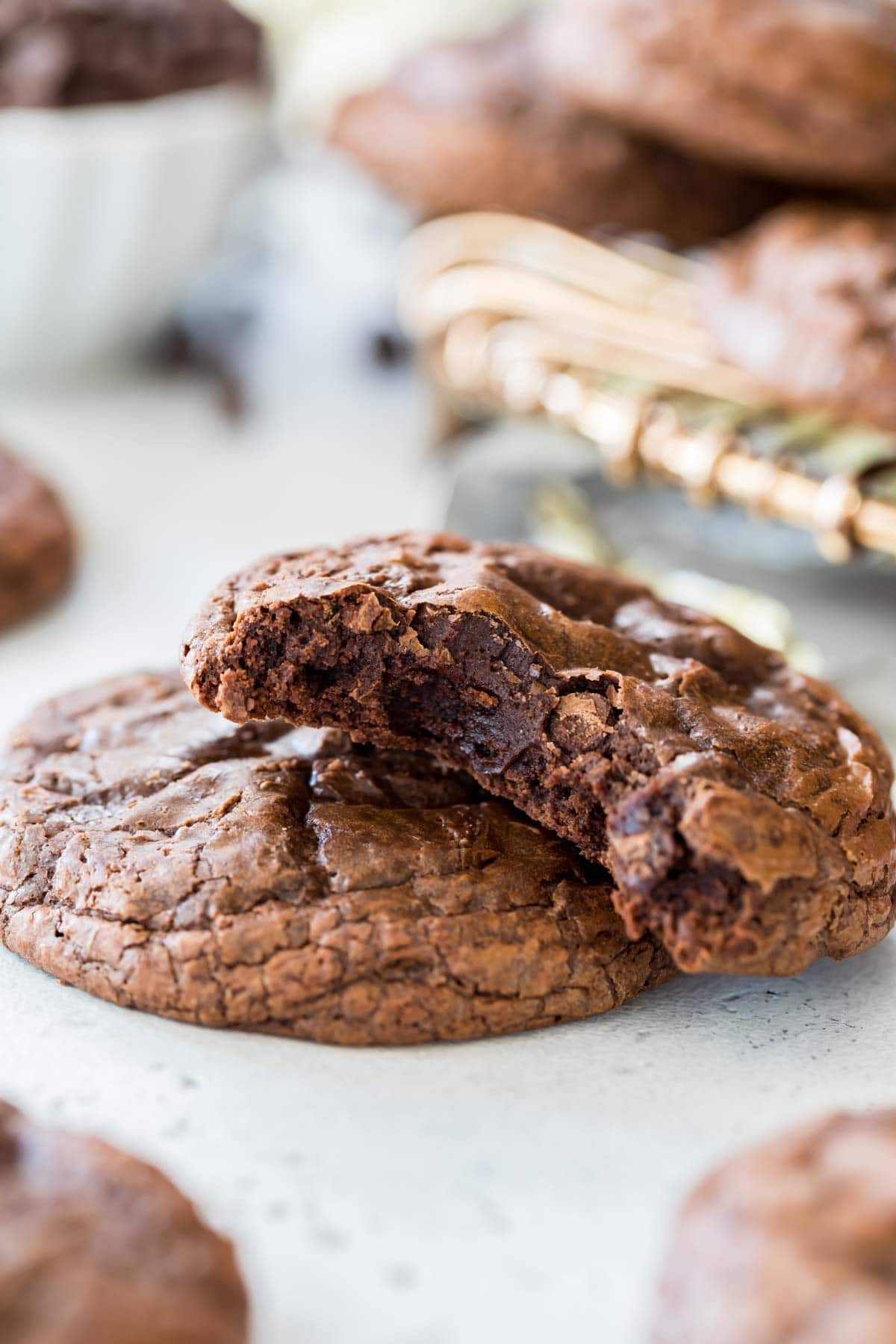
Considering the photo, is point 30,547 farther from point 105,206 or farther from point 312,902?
point 312,902

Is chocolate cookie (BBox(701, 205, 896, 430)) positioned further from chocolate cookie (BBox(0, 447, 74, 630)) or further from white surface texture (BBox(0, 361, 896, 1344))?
chocolate cookie (BBox(0, 447, 74, 630))

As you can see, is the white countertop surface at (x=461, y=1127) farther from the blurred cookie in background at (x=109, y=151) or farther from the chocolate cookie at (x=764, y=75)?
the blurred cookie in background at (x=109, y=151)

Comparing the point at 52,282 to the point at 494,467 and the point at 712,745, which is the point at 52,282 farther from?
the point at 712,745

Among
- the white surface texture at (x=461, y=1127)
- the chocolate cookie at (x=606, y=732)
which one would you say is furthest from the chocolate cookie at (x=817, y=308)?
the white surface texture at (x=461, y=1127)

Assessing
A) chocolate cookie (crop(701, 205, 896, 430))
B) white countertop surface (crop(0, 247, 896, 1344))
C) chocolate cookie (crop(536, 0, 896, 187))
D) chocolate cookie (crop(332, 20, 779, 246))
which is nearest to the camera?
white countertop surface (crop(0, 247, 896, 1344))

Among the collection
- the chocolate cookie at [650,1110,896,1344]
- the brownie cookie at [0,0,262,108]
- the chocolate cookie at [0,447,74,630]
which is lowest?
the chocolate cookie at [0,447,74,630]

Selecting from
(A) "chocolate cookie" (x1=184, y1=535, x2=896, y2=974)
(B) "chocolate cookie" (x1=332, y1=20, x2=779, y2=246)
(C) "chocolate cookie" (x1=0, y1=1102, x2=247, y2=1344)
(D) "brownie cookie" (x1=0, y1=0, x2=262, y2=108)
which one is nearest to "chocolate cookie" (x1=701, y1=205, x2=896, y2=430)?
(B) "chocolate cookie" (x1=332, y1=20, x2=779, y2=246)

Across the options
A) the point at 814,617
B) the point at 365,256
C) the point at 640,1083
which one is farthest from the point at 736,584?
the point at 365,256

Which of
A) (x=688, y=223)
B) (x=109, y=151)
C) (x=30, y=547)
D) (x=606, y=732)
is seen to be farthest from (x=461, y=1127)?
(x=109, y=151)

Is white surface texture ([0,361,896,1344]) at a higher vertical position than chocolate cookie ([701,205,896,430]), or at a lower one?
lower
